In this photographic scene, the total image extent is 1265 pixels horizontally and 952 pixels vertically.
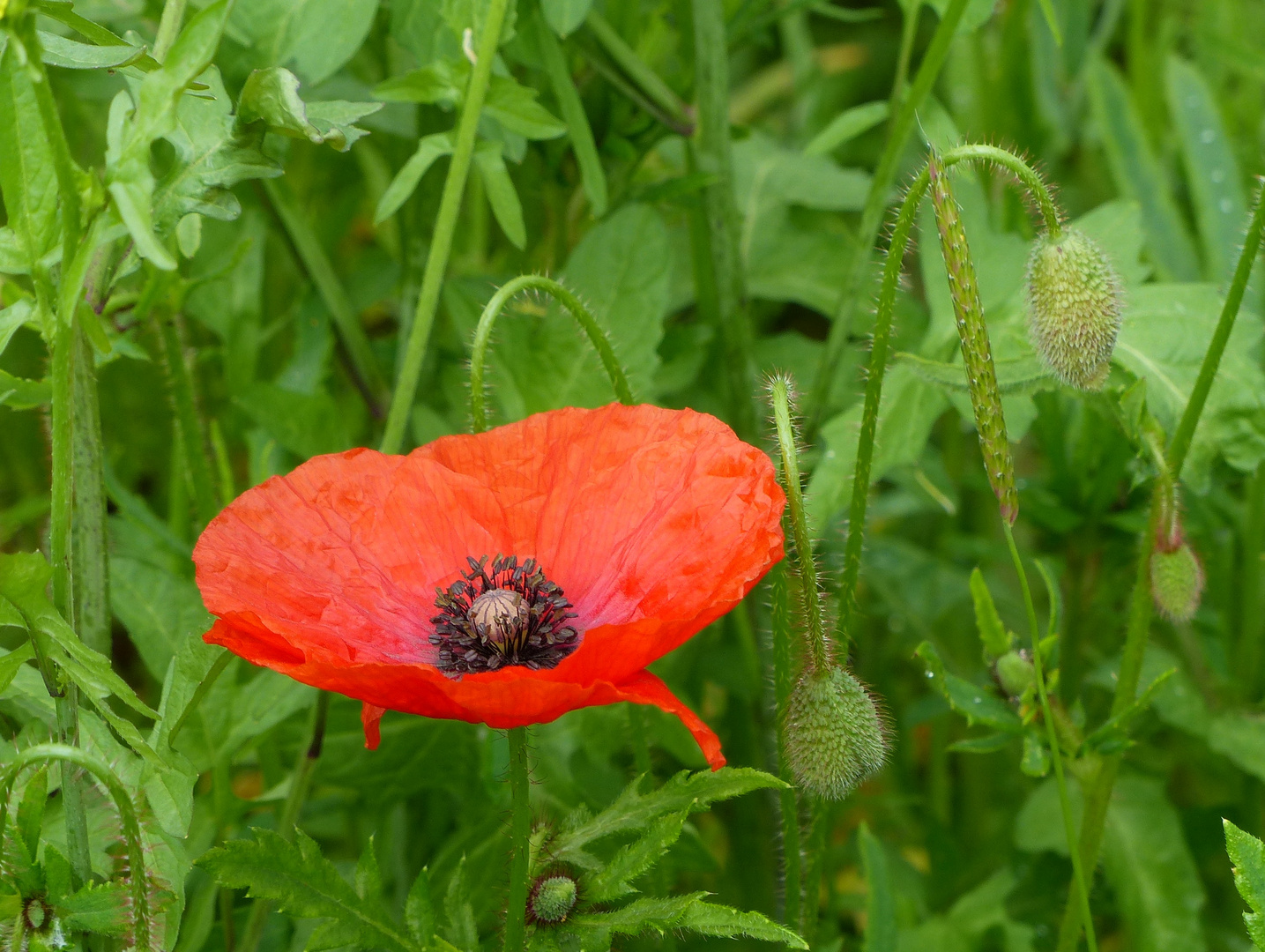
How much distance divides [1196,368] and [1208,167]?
0.86 metres

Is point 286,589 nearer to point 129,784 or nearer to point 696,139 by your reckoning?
point 129,784

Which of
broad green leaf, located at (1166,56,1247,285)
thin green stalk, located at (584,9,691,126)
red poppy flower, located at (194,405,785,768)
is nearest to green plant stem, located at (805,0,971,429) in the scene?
thin green stalk, located at (584,9,691,126)

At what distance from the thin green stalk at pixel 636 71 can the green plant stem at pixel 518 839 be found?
922mm

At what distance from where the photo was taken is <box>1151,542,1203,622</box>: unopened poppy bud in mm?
1268

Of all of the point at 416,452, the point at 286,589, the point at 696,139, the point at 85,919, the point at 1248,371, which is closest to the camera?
the point at 85,919

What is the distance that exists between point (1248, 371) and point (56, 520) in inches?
50.2

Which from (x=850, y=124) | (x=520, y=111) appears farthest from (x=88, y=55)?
(x=850, y=124)

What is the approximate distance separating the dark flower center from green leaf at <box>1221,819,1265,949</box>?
22.6 inches

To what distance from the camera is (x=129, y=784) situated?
1.08 metres

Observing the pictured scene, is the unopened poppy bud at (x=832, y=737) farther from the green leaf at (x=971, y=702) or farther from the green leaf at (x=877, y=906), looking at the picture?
the green leaf at (x=877, y=906)

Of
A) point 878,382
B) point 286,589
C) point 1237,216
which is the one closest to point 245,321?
point 286,589

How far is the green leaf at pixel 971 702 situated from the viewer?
1239mm

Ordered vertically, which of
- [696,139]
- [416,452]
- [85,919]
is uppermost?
[696,139]

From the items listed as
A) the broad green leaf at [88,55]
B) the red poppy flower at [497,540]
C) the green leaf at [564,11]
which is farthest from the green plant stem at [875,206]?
the broad green leaf at [88,55]
